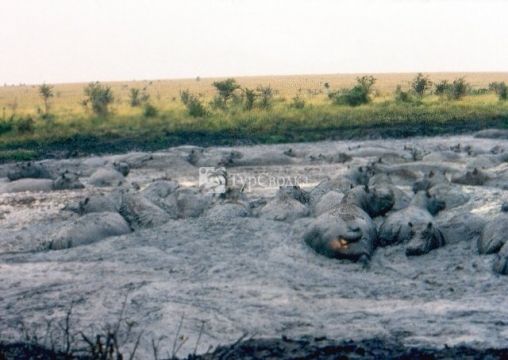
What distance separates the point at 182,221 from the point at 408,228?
3190 mm

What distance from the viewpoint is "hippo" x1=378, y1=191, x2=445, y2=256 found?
7902mm

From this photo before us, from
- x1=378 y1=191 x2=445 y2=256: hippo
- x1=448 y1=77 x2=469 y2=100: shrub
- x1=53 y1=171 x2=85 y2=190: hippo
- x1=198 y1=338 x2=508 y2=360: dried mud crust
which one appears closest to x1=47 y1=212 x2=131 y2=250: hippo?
x1=378 y1=191 x2=445 y2=256: hippo

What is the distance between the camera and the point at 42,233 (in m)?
9.71

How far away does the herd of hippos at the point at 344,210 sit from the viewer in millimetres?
7863

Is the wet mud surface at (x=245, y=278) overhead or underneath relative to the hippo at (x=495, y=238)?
underneath

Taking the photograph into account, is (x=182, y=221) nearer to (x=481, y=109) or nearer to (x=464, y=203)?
(x=464, y=203)

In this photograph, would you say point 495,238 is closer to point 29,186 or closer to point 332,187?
point 332,187

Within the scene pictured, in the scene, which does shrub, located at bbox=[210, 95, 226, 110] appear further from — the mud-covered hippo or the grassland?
the mud-covered hippo

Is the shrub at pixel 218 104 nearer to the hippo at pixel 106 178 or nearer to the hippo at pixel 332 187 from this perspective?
the hippo at pixel 106 178

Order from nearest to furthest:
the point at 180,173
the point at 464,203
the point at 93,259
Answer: the point at 93,259, the point at 464,203, the point at 180,173

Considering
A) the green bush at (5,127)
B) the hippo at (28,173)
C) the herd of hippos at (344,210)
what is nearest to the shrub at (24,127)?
the green bush at (5,127)

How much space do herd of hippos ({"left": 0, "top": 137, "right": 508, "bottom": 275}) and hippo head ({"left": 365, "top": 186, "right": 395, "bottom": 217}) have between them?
1cm

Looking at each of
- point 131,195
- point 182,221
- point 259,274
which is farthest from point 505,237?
point 131,195
